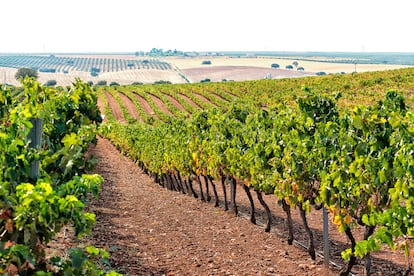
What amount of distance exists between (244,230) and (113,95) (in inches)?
2435

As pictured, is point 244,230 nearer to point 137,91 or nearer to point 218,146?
point 218,146

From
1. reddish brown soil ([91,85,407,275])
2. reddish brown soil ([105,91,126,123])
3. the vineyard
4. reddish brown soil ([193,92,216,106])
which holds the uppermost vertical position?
the vineyard

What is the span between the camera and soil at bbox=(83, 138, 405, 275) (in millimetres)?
9117

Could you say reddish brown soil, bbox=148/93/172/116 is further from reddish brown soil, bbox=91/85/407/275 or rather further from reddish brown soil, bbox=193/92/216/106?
reddish brown soil, bbox=91/85/407/275

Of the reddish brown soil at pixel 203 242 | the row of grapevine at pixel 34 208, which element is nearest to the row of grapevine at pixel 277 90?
the reddish brown soil at pixel 203 242

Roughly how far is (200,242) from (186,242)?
303mm

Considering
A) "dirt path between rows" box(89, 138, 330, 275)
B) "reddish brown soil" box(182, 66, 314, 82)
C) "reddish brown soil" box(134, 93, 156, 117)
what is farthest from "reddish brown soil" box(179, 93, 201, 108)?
"reddish brown soil" box(182, 66, 314, 82)

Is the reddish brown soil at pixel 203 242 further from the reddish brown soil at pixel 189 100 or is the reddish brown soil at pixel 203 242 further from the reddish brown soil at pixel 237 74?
the reddish brown soil at pixel 237 74

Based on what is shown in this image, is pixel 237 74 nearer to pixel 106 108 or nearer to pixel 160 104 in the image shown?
pixel 160 104

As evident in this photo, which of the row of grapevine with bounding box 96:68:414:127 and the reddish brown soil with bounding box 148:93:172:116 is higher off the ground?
the row of grapevine with bounding box 96:68:414:127

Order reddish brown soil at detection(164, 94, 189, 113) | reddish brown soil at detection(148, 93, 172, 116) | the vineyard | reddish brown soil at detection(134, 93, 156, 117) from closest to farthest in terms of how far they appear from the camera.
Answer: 1. the vineyard
2. reddish brown soil at detection(134, 93, 156, 117)
3. reddish brown soil at detection(148, 93, 172, 116)
4. reddish brown soil at detection(164, 94, 189, 113)

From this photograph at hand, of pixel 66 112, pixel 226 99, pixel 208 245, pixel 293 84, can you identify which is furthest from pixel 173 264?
pixel 293 84

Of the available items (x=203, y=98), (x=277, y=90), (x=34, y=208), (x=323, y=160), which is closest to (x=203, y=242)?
(x=323, y=160)

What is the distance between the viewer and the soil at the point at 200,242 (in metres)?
9.12
